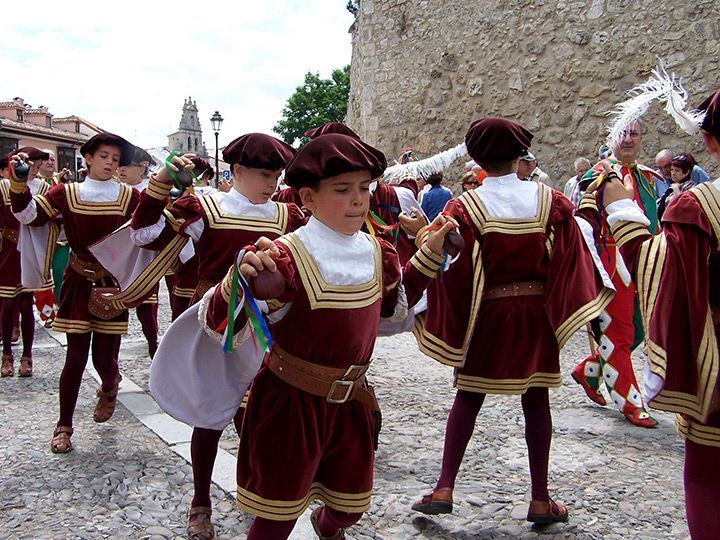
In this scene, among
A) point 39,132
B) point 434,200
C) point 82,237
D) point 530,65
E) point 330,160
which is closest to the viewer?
point 330,160

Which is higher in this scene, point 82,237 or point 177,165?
point 177,165

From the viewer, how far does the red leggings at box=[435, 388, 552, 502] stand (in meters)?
3.05

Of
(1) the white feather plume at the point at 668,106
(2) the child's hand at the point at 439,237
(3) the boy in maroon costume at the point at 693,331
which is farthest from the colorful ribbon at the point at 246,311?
(1) the white feather plume at the point at 668,106

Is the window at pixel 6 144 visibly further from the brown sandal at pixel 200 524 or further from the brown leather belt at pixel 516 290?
the brown leather belt at pixel 516 290

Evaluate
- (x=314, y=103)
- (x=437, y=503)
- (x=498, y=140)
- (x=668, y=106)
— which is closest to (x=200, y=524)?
(x=437, y=503)

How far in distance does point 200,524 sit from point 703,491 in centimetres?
193

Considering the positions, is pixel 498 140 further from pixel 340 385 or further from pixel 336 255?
pixel 340 385

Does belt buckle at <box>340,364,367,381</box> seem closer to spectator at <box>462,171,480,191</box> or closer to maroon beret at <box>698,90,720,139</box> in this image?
maroon beret at <box>698,90,720,139</box>

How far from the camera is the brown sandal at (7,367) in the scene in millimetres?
5957

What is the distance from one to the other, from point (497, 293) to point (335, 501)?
1.21 meters

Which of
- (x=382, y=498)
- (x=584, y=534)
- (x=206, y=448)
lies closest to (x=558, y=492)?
(x=584, y=534)

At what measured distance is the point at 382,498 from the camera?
3.41 metres

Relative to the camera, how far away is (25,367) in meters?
5.95

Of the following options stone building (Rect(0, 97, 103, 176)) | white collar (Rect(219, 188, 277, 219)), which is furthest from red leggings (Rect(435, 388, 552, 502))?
stone building (Rect(0, 97, 103, 176))
